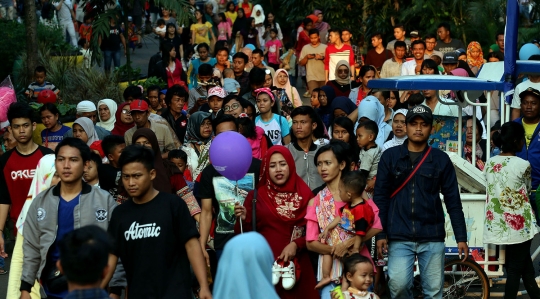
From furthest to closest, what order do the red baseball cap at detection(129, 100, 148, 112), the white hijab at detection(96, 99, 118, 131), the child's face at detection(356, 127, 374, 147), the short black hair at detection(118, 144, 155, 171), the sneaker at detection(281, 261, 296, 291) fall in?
1. the white hijab at detection(96, 99, 118, 131)
2. the red baseball cap at detection(129, 100, 148, 112)
3. the child's face at detection(356, 127, 374, 147)
4. the sneaker at detection(281, 261, 296, 291)
5. the short black hair at detection(118, 144, 155, 171)

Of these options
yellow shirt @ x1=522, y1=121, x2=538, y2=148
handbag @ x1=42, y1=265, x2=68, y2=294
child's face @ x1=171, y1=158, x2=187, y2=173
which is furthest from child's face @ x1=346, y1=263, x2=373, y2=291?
yellow shirt @ x1=522, y1=121, x2=538, y2=148

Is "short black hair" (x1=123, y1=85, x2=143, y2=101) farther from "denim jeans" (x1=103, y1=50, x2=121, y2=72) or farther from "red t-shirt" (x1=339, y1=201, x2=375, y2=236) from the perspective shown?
"denim jeans" (x1=103, y1=50, x2=121, y2=72)

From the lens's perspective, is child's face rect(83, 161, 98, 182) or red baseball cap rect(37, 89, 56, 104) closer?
child's face rect(83, 161, 98, 182)

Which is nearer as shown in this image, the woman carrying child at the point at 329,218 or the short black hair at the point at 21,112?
the woman carrying child at the point at 329,218

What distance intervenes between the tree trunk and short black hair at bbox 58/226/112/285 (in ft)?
43.0

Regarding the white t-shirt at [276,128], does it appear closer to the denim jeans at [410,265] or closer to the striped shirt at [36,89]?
the denim jeans at [410,265]

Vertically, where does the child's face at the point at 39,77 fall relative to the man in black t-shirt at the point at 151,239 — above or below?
above

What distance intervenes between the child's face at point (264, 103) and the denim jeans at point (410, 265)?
3.70m

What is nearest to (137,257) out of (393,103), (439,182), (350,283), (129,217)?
(129,217)

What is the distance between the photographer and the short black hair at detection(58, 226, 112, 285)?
15.7 feet

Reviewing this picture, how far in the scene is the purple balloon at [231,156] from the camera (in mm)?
7922

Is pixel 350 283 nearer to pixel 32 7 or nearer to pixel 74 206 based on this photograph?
pixel 74 206

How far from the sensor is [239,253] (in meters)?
4.89

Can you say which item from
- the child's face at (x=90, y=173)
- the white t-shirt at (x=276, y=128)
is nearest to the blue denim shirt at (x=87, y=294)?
the child's face at (x=90, y=173)
